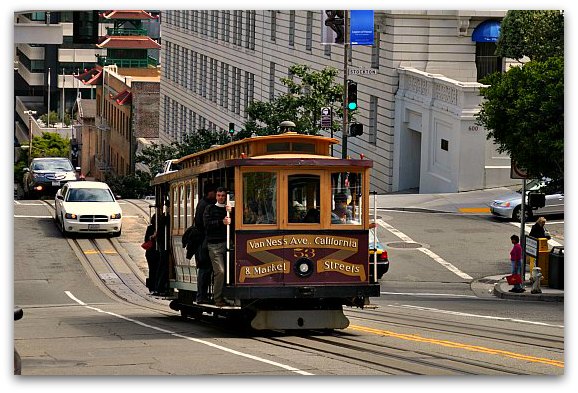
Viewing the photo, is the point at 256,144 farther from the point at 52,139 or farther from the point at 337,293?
the point at 52,139

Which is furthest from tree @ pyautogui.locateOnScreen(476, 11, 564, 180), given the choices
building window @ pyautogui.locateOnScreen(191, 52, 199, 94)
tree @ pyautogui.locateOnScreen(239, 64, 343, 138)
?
building window @ pyautogui.locateOnScreen(191, 52, 199, 94)

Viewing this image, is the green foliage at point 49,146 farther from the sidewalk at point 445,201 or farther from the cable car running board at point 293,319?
the cable car running board at point 293,319

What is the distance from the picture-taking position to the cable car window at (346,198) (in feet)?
59.7

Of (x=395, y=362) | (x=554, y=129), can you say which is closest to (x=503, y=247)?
(x=554, y=129)

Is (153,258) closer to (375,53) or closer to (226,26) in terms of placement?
(226,26)

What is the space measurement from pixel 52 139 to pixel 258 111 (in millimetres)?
17520

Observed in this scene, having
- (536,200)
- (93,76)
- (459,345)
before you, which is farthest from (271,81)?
(93,76)

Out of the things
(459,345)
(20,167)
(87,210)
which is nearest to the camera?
(459,345)

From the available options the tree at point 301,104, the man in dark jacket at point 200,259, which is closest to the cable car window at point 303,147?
the man in dark jacket at point 200,259

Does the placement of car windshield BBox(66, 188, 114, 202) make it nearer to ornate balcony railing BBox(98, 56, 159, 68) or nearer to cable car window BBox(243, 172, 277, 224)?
ornate balcony railing BBox(98, 56, 159, 68)

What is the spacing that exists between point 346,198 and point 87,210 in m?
15.0

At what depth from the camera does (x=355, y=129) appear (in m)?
22.5

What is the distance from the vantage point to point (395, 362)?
16.2 meters

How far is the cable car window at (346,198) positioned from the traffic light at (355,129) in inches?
162
